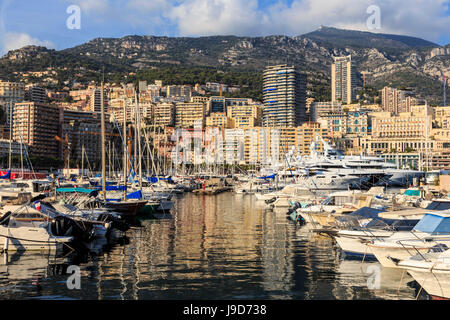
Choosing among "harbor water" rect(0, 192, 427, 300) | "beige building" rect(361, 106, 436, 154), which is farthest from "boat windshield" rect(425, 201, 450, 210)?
"beige building" rect(361, 106, 436, 154)

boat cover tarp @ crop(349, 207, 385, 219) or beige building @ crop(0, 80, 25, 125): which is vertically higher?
beige building @ crop(0, 80, 25, 125)

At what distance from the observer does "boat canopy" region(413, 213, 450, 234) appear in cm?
1805

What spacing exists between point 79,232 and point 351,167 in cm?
7252

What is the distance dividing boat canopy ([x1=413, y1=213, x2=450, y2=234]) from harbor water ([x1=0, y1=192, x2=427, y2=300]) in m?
1.83

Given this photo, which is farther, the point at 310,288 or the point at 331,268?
the point at 331,268

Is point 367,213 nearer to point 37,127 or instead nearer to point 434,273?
point 434,273

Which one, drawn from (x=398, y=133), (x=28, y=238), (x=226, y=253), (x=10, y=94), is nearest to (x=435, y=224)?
(x=226, y=253)

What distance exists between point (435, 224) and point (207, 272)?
8.29 metres

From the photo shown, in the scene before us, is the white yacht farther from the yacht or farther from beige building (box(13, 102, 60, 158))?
beige building (box(13, 102, 60, 158))

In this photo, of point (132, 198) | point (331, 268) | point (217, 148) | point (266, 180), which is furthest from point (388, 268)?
point (217, 148)

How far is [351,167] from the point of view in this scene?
92.0 meters

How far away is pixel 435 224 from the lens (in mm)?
18406

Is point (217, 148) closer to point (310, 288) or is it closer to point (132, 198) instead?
point (132, 198)

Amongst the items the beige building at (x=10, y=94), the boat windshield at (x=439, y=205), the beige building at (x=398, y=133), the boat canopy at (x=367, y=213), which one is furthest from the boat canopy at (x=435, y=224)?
the beige building at (x=10, y=94)
